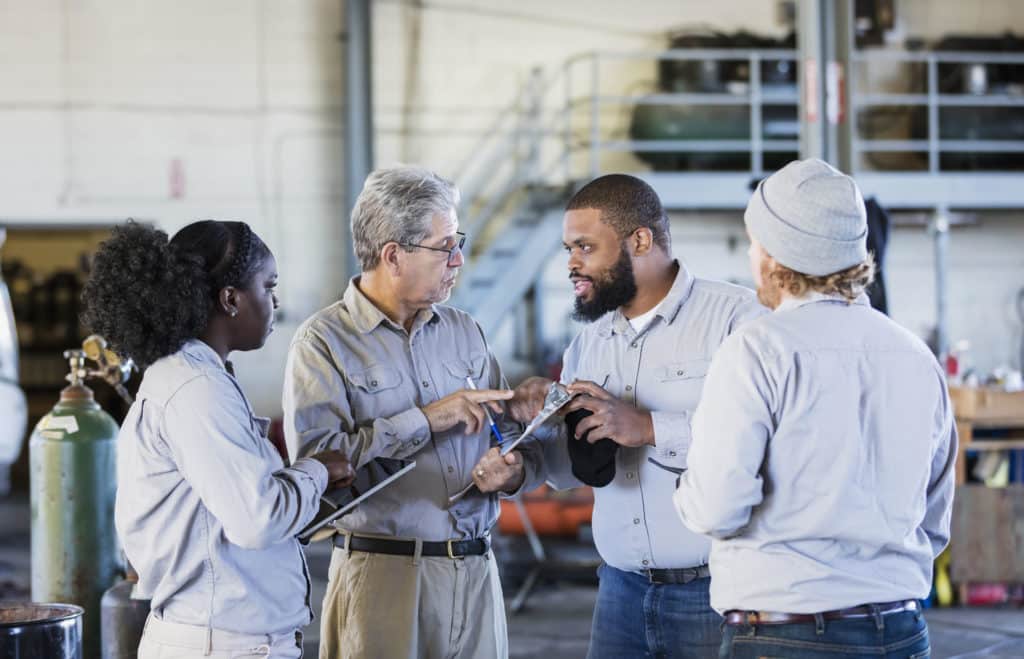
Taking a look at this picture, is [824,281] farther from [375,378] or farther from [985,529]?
[985,529]

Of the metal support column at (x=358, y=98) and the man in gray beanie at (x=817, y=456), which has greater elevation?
the metal support column at (x=358, y=98)

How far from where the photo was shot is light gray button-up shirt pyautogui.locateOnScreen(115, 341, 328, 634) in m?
2.18

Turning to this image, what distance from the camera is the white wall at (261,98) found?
10258 millimetres

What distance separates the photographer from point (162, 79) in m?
10.4

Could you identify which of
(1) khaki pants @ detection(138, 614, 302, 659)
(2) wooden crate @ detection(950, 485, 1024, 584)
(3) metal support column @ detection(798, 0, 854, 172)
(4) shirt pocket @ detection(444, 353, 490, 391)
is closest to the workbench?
(2) wooden crate @ detection(950, 485, 1024, 584)

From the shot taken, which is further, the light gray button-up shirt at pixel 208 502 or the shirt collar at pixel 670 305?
the shirt collar at pixel 670 305

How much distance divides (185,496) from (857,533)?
1.26m

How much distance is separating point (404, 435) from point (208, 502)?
631 mm

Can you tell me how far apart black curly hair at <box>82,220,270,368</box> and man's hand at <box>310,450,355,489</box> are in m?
0.40

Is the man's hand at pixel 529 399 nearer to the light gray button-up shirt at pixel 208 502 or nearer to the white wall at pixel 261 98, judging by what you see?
the light gray button-up shirt at pixel 208 502

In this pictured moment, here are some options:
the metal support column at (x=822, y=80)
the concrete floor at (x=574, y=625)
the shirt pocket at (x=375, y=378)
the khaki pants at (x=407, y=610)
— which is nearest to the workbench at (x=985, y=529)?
the concrete floor at (x=574, y=625)

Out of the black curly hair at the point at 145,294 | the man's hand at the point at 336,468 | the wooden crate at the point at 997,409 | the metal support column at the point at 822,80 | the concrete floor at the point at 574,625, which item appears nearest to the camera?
the black curly hair at the point at 145,294

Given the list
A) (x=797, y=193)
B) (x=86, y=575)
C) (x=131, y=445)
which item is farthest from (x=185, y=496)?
(x=86, y=575)

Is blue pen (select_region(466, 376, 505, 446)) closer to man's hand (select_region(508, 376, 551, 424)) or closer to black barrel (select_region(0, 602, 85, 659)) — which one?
man's hand (select_region(508, 376, 551, 424))
